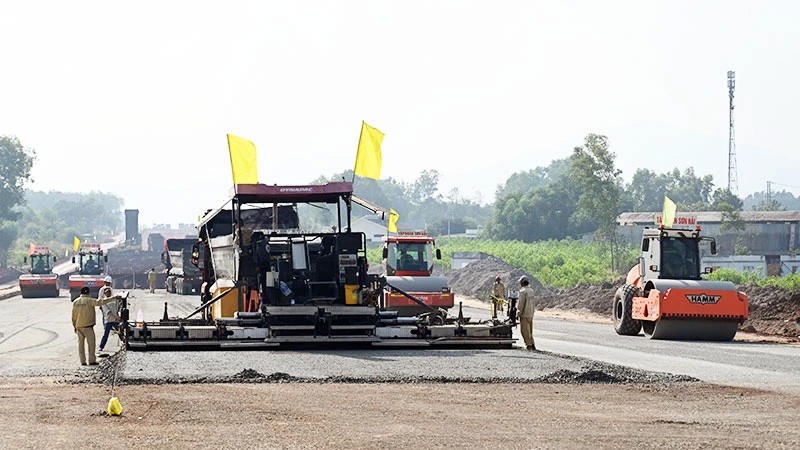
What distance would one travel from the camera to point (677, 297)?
30.0 meters

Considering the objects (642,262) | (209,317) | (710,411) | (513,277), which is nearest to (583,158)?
(513,277)

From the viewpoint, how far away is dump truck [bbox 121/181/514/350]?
2314 centimetres

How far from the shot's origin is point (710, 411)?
50.5 ft

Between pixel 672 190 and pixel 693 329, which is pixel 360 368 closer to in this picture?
pixel 693 329

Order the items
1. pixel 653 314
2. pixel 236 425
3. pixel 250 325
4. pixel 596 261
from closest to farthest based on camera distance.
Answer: pixel 236 425
pixel 250 325
pixel 653 314
pixel 596 261

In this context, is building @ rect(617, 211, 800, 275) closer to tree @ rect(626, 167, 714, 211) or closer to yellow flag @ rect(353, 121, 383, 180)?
yellow flag @ rect(353, 121, 383, 180)

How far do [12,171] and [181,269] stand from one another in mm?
95080

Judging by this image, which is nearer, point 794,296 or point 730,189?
point 794,296

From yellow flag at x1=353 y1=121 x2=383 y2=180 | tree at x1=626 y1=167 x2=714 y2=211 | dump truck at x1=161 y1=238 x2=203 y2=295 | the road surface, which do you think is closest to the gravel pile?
dump truck at x1=161 y1=238 x2=203 y2=295

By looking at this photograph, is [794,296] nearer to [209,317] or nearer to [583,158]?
[209,317]

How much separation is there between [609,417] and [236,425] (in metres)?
4.15

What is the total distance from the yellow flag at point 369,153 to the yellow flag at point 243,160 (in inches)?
85.3

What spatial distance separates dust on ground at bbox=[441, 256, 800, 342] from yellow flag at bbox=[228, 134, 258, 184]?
→ 1407cm

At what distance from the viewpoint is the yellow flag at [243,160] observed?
2652cm
